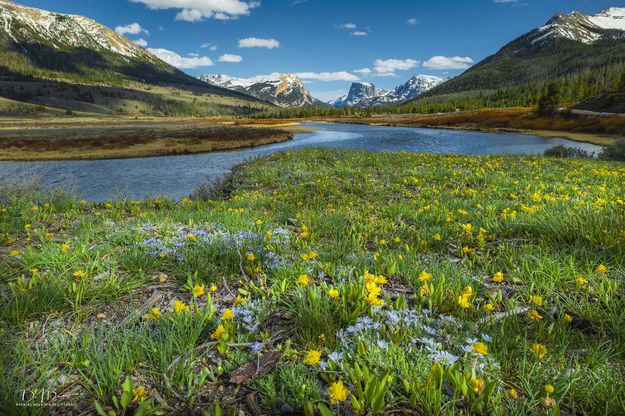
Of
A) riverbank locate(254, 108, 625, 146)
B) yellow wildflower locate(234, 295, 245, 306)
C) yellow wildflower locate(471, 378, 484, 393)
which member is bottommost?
yellow wildflower locate(234, 295, 245, 306)

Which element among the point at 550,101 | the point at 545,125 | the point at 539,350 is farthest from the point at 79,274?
the point at 550,101

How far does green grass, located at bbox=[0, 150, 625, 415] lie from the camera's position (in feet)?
6.80

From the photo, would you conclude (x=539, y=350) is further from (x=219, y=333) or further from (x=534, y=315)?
(x=219, y=333)

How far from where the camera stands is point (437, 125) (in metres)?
91.4

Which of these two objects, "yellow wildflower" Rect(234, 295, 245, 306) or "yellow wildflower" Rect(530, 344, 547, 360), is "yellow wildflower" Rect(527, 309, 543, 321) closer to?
"yellow wildflower" Rect(530, 344, 547, 360)

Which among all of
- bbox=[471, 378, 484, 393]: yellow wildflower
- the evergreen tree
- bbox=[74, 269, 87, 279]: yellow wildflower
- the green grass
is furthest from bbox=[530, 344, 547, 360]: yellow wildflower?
the evergreen tree

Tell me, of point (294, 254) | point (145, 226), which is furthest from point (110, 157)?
point (294, 254)

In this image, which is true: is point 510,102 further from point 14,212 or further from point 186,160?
point 14,212

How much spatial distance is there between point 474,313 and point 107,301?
357 centimetres

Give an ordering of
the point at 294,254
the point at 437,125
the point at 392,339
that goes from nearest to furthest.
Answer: the point at 392,339 → the point at 294,254 → the point at 437,125

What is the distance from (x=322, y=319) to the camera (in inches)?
106

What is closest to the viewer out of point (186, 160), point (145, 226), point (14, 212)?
point (145, 226)

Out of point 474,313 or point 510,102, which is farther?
point 510,102

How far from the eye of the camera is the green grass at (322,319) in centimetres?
207
